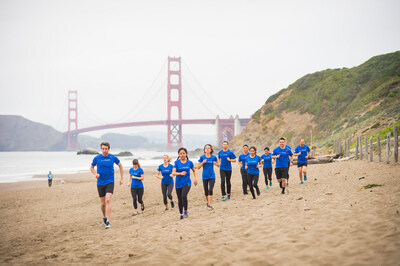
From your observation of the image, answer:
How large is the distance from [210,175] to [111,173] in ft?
7.45

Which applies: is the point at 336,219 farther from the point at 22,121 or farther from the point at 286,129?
the point at 22,121

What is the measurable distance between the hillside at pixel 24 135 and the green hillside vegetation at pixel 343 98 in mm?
120652

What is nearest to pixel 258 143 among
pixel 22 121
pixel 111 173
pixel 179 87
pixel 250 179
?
pixel 250 179

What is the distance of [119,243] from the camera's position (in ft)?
15.8

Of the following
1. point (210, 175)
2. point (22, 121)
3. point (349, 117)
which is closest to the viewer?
point (210, 175)

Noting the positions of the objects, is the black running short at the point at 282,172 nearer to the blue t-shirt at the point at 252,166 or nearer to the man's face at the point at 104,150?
the blue t-shirt at the point at 252,166

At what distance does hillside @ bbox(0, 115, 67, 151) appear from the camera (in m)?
136

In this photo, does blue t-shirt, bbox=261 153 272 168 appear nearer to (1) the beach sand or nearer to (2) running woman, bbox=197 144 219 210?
(1) the beach sand

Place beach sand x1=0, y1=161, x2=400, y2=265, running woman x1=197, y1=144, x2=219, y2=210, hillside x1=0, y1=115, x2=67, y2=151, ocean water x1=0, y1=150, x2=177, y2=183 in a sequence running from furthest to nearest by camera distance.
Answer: hillside x1=0, y1=115, x2=67, y2=151, ocean water x1=0, y1=150, x2=177, y2=183, running woman x1=197, y1=144, x2=219, y2=210, beach sand x1=0, y1=161, x2=400, y2=265

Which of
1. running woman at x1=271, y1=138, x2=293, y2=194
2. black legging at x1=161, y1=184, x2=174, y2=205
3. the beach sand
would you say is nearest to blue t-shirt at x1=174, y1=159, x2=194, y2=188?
the beach sand

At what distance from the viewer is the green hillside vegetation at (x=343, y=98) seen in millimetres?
26592

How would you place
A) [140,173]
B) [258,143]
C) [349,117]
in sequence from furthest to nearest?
[258,143] < [349,117] < [140,173]

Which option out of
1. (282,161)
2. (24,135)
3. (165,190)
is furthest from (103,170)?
(24,135)

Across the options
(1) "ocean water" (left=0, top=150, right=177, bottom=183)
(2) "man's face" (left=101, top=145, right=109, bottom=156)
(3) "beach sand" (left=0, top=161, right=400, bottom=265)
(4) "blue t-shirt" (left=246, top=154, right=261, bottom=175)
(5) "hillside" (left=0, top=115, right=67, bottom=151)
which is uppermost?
(5) "hillside" (left=0, top=115, right=67, bottom=151)
